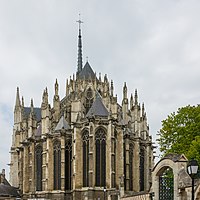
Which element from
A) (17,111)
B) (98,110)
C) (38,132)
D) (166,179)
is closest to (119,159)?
(98,110)

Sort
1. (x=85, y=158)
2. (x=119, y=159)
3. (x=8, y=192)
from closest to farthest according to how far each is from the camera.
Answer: (x=85, y=158), (x=119, y=159), (x=8, y=192)

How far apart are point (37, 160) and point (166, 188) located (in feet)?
141

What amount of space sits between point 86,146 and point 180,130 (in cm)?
2167

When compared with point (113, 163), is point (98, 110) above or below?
above

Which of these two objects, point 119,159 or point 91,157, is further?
point 119,159

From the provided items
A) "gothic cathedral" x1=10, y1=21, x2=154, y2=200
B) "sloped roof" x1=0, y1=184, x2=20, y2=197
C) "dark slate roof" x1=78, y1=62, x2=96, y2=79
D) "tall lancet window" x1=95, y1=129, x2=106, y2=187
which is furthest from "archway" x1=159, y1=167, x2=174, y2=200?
"sloped roof" x1=0, y1=184, x2=20, y2=197

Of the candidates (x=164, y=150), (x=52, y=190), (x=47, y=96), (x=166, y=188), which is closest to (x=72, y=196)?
(x=52, y=190)

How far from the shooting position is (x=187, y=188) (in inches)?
1065

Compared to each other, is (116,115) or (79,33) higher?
(79,33)

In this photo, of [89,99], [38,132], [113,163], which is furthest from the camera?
[38,132]

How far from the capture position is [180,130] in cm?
4450

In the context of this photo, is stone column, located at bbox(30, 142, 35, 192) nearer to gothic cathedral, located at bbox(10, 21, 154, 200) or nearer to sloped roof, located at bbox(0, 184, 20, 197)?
gothic cathedral, located at bbox(10, 21, 154, 200)

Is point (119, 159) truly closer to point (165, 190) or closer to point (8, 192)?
point (8, 192)

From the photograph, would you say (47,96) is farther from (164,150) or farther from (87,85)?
(164,150)
